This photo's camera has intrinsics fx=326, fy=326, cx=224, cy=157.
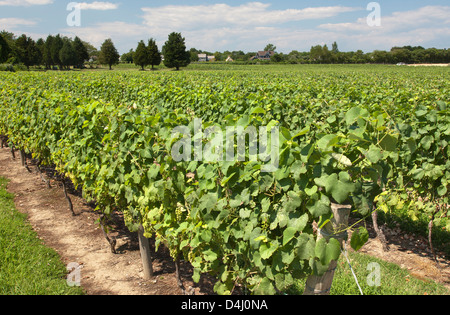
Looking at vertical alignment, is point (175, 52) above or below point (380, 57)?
below

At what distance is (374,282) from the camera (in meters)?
3.36

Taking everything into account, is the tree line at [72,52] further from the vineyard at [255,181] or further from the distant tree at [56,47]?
the vineyard at [255,181]

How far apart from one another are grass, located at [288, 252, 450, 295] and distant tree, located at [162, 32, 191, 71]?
6599cm

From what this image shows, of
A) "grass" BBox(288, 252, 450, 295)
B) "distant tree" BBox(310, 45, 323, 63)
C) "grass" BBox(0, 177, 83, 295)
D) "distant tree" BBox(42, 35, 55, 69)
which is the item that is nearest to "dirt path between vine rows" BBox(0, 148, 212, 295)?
"grass" BBox(0, 177, 83, 295)

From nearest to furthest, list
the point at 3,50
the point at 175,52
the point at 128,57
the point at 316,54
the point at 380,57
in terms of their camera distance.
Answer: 1. the point at 3,50
2. the point at 175,52
3. the point at 380,57
4. the point at 316,54
5. the point at 128,57

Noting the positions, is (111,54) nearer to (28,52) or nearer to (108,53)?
(108,53)

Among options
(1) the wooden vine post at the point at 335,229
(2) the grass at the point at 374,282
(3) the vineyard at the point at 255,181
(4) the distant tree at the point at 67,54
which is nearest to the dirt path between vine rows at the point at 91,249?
(3) the vineyard at the point at 255,181

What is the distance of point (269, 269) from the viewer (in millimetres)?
2064

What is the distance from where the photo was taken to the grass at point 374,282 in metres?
3.32

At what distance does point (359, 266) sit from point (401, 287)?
52cm

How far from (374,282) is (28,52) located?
8209cm

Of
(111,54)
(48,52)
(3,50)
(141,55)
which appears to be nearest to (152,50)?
(141,55)
